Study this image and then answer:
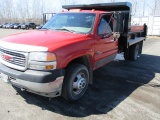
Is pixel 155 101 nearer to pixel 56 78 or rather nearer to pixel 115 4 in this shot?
pixel 56 78

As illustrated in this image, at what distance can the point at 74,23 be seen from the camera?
15.9 feet

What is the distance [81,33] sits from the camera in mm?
4457

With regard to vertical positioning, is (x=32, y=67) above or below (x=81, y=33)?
below

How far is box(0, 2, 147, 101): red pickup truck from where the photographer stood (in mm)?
3311

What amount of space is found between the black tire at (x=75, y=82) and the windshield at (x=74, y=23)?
3.28 ft

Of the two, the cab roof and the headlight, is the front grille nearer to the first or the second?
the headlight

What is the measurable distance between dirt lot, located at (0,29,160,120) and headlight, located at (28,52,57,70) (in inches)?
37.4

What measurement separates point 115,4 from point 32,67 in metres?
4.26

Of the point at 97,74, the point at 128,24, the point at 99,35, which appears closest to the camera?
the point at 99,35

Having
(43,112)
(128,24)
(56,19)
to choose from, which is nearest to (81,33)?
(56,19)

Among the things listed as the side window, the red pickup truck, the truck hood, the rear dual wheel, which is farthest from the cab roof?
the truck hood

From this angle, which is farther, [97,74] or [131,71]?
[131,71]

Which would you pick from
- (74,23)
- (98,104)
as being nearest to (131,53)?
(74,23)

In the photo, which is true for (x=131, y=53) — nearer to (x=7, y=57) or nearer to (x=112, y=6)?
(x=112, y=6)
